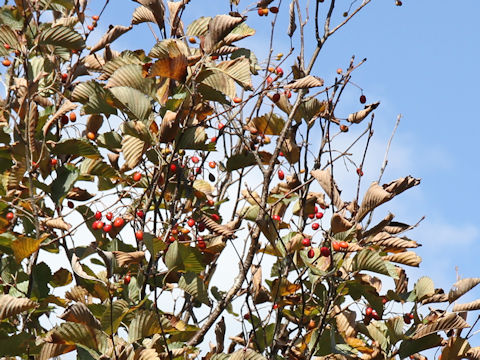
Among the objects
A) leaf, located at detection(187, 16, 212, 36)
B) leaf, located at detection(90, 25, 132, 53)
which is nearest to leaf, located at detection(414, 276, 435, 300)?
leaf, located at detection(187, 16, 212, 36)

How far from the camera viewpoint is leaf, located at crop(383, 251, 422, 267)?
369cm

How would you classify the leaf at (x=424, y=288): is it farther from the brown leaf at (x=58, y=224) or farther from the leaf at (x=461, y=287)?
the brown leaf at (x=58, y=224)

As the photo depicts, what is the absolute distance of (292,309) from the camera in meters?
3.70

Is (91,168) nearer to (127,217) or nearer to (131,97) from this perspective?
(127,217)

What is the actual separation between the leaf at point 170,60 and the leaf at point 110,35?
1.79 ft

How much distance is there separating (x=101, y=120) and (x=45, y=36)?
558 mm

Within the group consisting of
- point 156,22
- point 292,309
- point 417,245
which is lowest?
point 292,309

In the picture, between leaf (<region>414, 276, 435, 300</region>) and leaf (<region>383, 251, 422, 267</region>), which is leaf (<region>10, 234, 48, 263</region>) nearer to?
leaf (<region>383, 251, 422, 267</region>)

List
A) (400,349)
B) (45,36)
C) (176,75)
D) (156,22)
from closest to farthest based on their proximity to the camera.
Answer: (176,75)
(400,349)
(156,22)
(45,36)

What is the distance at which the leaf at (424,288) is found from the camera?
11.8ft

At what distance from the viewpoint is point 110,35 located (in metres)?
3.74

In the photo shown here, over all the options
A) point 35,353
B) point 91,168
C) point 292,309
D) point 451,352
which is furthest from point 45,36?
point 451,352

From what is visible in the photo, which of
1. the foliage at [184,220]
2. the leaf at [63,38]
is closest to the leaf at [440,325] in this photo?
the foliage at [184,220]

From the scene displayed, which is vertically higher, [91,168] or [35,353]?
[91,168]
